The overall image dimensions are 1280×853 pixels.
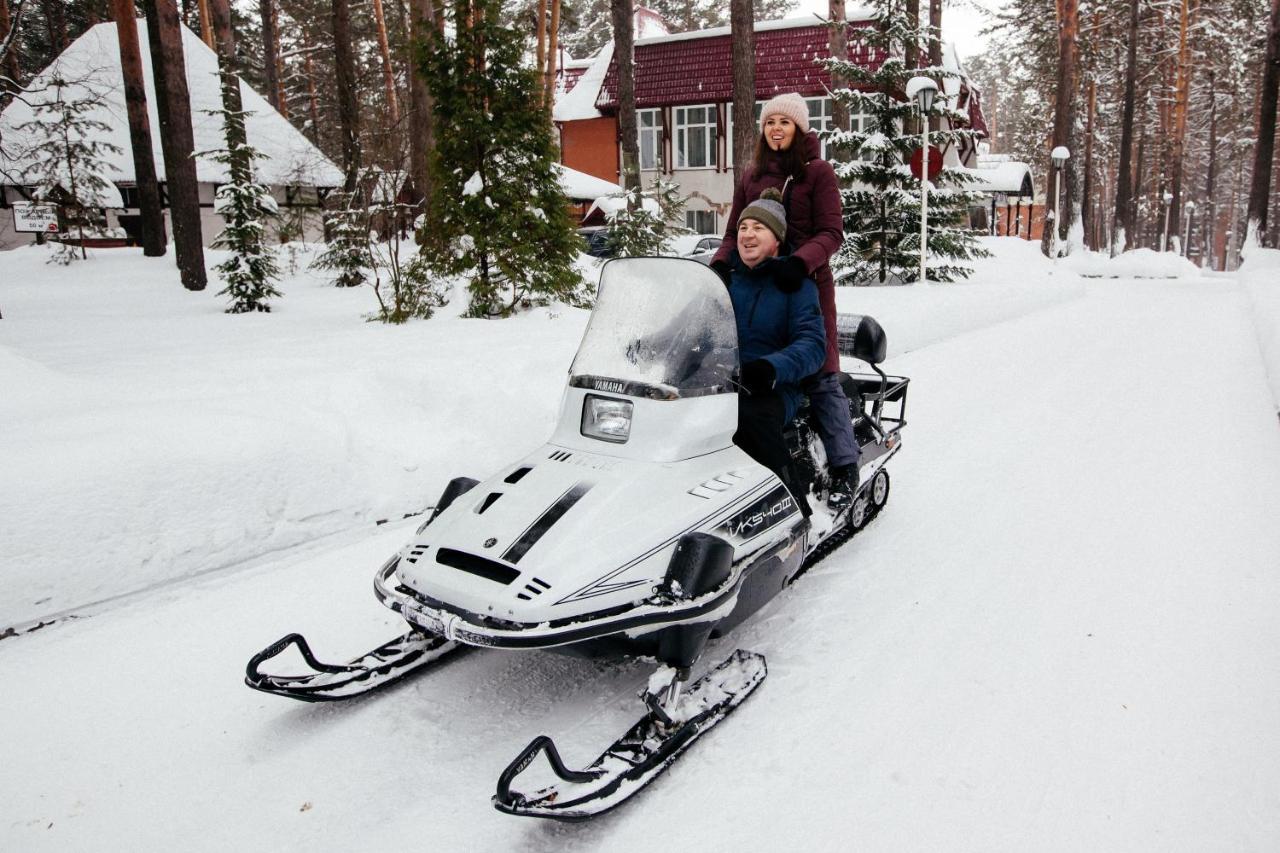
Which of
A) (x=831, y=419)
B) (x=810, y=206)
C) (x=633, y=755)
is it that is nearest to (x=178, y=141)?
(x=810, y=206)

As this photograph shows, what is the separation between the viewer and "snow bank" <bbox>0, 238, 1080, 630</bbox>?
3.61m

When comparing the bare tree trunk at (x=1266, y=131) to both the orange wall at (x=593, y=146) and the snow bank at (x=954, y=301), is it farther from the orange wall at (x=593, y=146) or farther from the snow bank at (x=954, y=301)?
the orange wall at (x=593, y=146)

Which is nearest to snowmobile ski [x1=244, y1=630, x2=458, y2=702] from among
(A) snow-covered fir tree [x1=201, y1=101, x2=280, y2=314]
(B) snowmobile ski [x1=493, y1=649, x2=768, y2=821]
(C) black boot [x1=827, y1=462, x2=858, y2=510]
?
(B) snowmobile ski [x1=493, y1=649, x2=768, y2=821]

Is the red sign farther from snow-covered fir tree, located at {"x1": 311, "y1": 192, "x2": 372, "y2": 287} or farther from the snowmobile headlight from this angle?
the snowmobile headlight

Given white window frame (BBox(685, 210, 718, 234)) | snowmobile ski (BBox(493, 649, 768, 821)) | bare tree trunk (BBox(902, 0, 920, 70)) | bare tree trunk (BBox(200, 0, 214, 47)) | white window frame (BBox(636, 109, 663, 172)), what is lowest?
snowmobile ski (BBox(493, 649, 768, 821))

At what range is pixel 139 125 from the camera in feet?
48.8

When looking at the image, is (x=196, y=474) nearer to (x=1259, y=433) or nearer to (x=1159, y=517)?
(x=1159, y=517)

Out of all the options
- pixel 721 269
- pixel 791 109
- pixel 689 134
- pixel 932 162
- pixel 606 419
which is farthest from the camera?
pixel 689 134

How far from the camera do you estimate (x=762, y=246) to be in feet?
11.4

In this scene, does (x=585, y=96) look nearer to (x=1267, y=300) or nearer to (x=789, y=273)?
(x=1267, y=300)

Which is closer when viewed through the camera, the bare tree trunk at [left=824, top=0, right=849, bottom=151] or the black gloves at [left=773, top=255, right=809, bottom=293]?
the black gloves at [left=773, top=255, right=809, bottom=293]

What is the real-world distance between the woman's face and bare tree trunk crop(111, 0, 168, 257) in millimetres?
14785

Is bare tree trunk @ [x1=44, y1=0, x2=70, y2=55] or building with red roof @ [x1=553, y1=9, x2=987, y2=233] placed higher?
bare tree trunk @ [x1=44, y1=0, x2=70, y2=55]

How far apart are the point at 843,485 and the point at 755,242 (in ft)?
4.19
